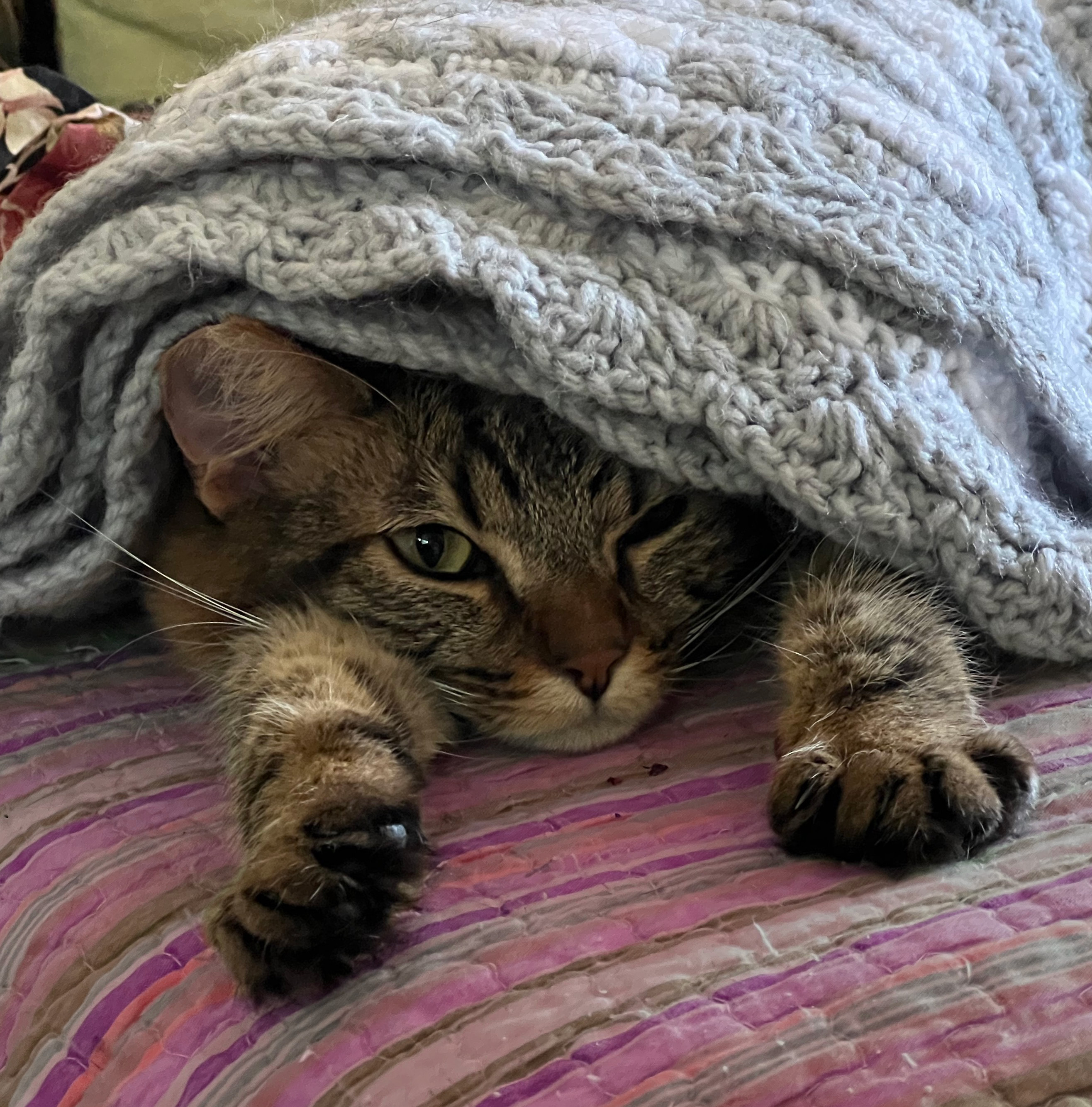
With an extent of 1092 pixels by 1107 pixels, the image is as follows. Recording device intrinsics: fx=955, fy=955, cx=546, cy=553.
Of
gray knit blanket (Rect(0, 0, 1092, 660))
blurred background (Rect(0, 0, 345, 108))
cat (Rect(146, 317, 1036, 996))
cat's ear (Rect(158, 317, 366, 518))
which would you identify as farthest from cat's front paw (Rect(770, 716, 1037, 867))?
blurred background (Rect(0, 0, 345, 108))

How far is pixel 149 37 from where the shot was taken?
5.17ft

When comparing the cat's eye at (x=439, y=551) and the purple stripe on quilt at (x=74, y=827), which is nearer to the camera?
the purple stripe on quilt at (x=74, y=827)

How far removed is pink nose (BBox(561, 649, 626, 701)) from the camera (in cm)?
86

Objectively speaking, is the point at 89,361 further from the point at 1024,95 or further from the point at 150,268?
the point at 1024,95

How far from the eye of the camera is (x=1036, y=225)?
926mm

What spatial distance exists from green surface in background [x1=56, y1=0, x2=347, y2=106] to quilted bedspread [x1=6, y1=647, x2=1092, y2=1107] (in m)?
1.20

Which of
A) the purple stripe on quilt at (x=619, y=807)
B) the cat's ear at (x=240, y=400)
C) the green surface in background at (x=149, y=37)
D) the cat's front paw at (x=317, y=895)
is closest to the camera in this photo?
the cat's front paw at (x=317, y=895)

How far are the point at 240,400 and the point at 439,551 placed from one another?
23 centimetres

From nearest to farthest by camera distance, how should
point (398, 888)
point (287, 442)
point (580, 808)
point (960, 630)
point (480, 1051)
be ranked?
point (480, 1051) → point (398, 888) → point (580, 808) → point (960, 630) → point (287, 442)

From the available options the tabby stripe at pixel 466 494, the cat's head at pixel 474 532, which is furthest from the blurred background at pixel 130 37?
the tabby stripe at pixel 466 494

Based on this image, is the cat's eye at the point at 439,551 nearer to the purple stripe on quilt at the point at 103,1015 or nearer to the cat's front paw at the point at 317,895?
the cat's front paw at the point at 317,895

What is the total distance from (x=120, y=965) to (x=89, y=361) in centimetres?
51

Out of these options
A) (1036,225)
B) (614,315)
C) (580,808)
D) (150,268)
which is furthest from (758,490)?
(150,268)

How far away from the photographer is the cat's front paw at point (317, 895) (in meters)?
0.61
